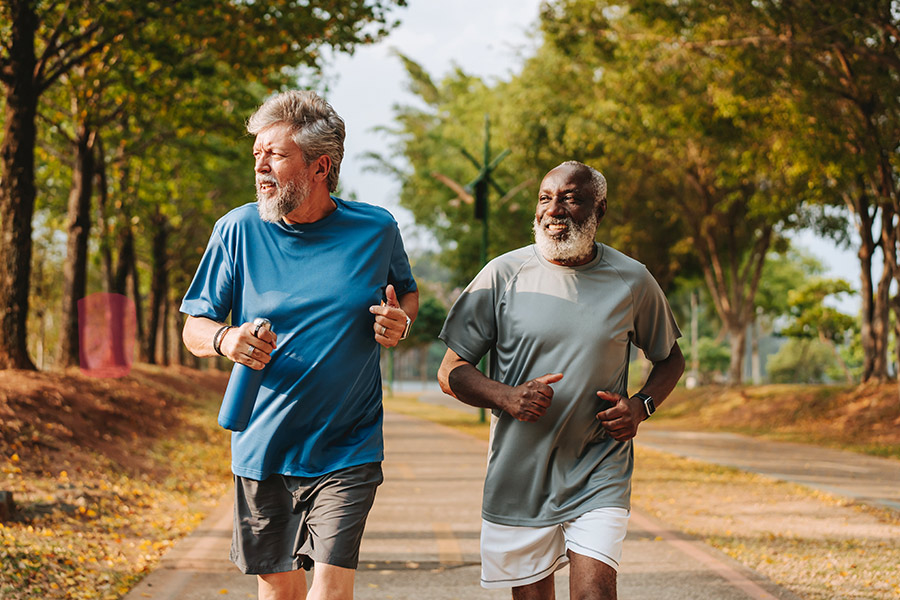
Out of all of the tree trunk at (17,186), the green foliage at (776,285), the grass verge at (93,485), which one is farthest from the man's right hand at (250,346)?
the green foliage at (776,285)

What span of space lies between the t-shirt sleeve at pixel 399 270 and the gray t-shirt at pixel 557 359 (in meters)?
0.22

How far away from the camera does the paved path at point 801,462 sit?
38.8ft

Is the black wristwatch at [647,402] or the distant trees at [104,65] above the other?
the distant trees at [104,65]

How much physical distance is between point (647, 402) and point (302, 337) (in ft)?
4.55

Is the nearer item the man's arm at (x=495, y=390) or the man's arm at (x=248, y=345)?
the man's arm at (x=248, y=345)

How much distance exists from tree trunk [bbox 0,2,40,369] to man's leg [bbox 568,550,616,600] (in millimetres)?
11549

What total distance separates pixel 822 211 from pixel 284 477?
2868 cm

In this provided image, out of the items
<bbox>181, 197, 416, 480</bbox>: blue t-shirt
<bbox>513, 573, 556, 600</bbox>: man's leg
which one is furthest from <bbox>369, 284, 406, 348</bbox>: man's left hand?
<bbox>513, 573, 556, 600</bbox>: man's leg

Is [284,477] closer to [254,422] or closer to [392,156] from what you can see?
[254,422]

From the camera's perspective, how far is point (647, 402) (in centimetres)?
405

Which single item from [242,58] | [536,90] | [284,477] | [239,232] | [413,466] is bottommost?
[413,466]

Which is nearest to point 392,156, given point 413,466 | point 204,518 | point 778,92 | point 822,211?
point 822,211

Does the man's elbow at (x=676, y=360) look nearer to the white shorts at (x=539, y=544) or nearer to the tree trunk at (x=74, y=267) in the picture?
the white shorts at (x=539, y=544)

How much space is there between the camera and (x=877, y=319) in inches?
977
